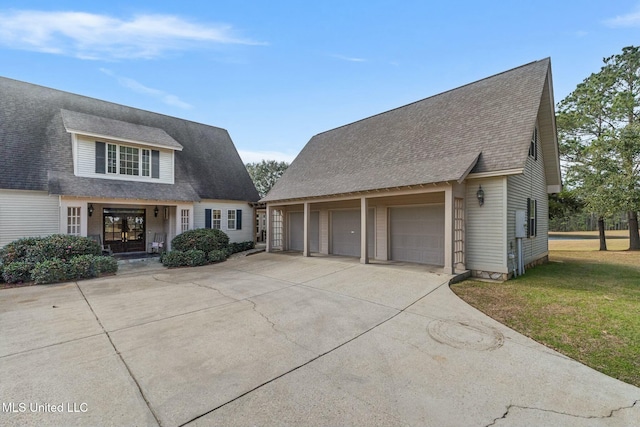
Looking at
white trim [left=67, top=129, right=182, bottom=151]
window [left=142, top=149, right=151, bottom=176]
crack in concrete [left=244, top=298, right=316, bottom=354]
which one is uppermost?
white trim [left=67, top=129, right=182, bottom=151]

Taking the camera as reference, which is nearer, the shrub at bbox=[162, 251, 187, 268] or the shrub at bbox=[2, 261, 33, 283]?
the shrub at bbox=[2, 261, 33, 283]

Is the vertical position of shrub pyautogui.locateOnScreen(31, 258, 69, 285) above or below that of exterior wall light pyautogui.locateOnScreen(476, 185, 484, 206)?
below

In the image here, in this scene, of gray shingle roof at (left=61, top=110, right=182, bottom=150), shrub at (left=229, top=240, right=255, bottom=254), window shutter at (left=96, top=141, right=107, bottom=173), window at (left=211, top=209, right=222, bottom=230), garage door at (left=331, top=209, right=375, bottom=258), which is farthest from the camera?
window at (left=211, top=209, right=222, bottom=230)

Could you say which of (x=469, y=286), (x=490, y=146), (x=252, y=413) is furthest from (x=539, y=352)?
(x=490, y=146)

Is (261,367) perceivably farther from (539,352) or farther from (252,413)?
(539,352)

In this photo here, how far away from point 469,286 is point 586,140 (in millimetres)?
18657

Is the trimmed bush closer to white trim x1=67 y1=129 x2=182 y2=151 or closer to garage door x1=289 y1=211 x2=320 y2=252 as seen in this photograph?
garage door x1=289 y1=211 x2=320 y2=252

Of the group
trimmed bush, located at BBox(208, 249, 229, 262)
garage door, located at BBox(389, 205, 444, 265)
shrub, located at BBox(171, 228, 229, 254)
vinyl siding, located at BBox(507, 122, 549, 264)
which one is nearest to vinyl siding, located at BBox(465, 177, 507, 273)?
vinyl siding, located at BBox(507, 122, 549, 264)

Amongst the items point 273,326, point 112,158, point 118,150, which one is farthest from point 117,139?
point 273,326

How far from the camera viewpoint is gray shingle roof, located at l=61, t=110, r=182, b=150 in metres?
11.4

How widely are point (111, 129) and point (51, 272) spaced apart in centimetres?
696

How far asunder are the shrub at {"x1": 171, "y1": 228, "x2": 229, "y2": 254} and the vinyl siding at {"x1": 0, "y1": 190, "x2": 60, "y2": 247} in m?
4.35

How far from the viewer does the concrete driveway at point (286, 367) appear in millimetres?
2680

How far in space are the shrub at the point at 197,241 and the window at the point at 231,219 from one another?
3.09 metres
